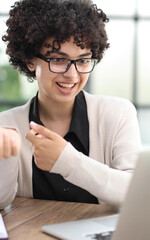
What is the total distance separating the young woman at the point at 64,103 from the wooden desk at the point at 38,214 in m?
0.10

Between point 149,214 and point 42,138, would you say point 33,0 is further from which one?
point 149,214

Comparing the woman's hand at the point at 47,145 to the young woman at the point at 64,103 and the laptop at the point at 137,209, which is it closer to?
the young woman at the point at 64,103

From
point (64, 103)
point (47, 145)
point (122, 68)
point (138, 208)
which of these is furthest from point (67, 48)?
point (122, 68)

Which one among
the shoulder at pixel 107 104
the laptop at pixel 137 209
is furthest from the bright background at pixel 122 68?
the laptop at pixel 137 209

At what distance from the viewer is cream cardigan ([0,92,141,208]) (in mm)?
1477

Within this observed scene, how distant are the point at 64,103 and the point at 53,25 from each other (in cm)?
37

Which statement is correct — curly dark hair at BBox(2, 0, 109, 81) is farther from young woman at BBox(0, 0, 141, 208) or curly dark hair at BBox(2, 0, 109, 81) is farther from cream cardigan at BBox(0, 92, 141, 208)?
cream cardigan at BBox(0, 92, 141, 208)

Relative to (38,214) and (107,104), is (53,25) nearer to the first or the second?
(107,104)

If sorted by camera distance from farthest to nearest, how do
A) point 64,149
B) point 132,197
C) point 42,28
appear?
point 42,28
point 64,149
point 132,197

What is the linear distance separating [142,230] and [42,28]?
117cm

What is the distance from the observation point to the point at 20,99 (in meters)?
5.03

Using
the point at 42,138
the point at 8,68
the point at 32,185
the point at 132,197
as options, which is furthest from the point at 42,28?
the point at 8,68

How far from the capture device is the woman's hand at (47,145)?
4.76 ft

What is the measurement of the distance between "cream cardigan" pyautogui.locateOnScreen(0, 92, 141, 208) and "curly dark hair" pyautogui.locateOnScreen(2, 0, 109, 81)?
0.93 ft
